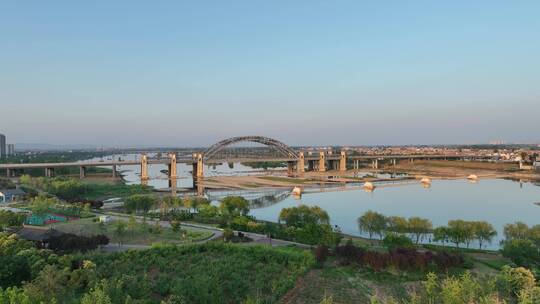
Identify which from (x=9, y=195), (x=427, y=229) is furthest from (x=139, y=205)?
(x=427, y=229)

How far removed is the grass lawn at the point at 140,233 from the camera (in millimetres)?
16656

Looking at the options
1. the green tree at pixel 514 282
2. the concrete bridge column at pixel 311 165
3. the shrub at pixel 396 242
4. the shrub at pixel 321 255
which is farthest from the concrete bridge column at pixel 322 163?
the green tree at pixel 514 282

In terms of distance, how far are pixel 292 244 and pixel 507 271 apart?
7887mm

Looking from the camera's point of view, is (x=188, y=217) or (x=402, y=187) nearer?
(x=188, y=217)

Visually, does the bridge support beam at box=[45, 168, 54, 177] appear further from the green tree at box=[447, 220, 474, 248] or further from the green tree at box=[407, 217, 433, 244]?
the green tree at box=[447, 220, 474, 248]

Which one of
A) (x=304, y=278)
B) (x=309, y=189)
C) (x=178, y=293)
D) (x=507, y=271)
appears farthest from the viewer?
(x=309, y=189)

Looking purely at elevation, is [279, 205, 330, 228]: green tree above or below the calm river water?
above

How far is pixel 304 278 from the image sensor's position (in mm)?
12180

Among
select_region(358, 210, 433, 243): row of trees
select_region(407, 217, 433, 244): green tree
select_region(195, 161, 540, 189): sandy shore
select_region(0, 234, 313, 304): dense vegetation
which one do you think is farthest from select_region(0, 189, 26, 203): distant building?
select_region(407, 217, 433, 244): green tree

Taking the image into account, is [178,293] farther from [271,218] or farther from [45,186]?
[45,186]

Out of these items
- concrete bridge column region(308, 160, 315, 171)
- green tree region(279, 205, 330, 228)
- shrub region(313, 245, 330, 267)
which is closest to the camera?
shrub region(313, 245, 330, 267)

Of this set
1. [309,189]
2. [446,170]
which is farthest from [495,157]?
[309,189]

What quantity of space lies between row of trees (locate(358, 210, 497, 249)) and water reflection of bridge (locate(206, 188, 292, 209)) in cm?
1245

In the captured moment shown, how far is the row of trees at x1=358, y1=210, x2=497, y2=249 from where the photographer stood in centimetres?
1709
